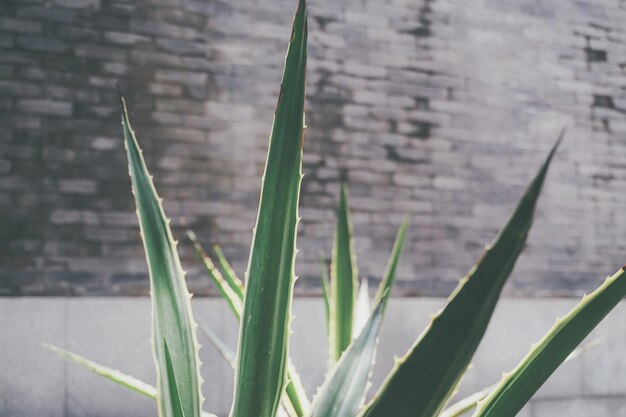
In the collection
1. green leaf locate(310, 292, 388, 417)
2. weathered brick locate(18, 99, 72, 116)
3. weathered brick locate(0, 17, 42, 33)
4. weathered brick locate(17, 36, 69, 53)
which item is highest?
weathered brick locate(0, 17, 42, 33)

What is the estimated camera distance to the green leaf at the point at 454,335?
60 cm

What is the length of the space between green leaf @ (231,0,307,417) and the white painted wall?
192 centimetres

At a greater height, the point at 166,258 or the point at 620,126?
the point at 620,126

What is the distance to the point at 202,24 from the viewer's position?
296 cm

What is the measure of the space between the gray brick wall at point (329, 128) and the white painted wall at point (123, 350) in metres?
0.16

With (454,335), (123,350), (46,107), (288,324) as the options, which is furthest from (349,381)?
(46,107)

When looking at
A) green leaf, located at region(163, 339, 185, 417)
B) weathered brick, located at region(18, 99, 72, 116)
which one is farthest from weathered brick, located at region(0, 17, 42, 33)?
green leaf, located at region(163, 339, 185, 417)

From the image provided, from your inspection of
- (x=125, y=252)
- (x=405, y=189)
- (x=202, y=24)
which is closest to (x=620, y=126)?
(x=405, y=189)

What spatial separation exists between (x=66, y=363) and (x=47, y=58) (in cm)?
130

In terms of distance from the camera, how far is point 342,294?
1.37m

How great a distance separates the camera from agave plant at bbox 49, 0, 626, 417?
62 cm

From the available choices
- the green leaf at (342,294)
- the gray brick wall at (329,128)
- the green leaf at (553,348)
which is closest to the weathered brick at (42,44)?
the gray brick wall at (329,128)

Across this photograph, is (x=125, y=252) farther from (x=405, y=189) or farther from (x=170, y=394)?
(x=170, y=394)

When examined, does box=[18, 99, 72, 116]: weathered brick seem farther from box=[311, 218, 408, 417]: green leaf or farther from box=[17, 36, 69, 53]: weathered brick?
box=[311, 218, 408, 417]: green leaf
